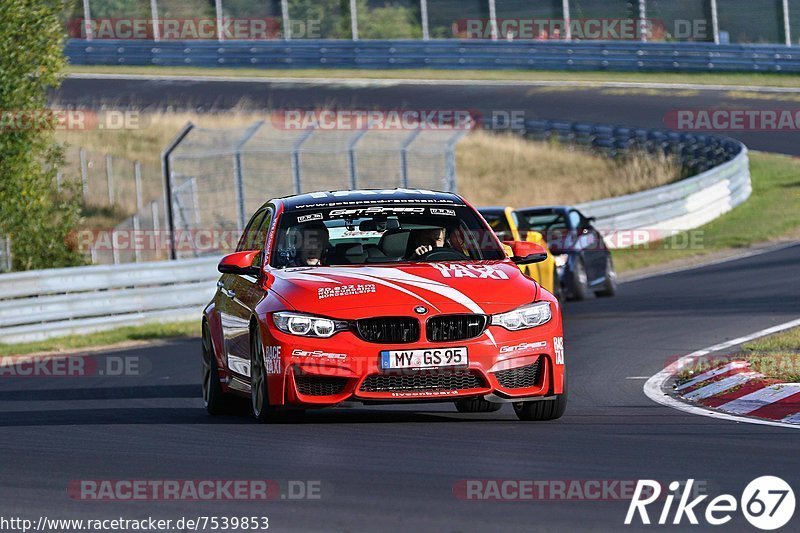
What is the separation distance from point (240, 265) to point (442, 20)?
118ft


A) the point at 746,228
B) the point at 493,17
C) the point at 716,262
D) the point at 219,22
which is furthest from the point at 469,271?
the point at 219,22

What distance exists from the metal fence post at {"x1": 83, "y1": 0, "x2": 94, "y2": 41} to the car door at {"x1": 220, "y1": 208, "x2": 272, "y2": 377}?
37782 mm

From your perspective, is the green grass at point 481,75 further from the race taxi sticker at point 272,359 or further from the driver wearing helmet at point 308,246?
the race taxi sticker at point 272,359

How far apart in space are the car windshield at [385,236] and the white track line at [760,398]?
6.00 ft

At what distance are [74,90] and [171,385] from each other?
34582mm

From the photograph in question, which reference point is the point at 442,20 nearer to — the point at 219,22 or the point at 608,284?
the point at 219,22

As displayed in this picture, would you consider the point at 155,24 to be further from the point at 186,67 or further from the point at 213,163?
the point at 213,163

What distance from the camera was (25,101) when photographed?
891 inches

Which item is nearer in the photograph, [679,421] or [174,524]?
[174,524]

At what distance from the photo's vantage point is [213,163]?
39.0 meters

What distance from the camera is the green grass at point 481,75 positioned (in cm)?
4286

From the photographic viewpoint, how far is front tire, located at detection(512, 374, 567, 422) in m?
9.83

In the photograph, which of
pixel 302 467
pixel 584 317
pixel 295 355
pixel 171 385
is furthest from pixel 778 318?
pixel 302 467

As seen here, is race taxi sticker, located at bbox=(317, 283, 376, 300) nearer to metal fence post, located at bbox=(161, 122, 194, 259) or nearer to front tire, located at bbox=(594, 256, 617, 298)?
front tire, located at bbox=(594, 256, 617, 298)
